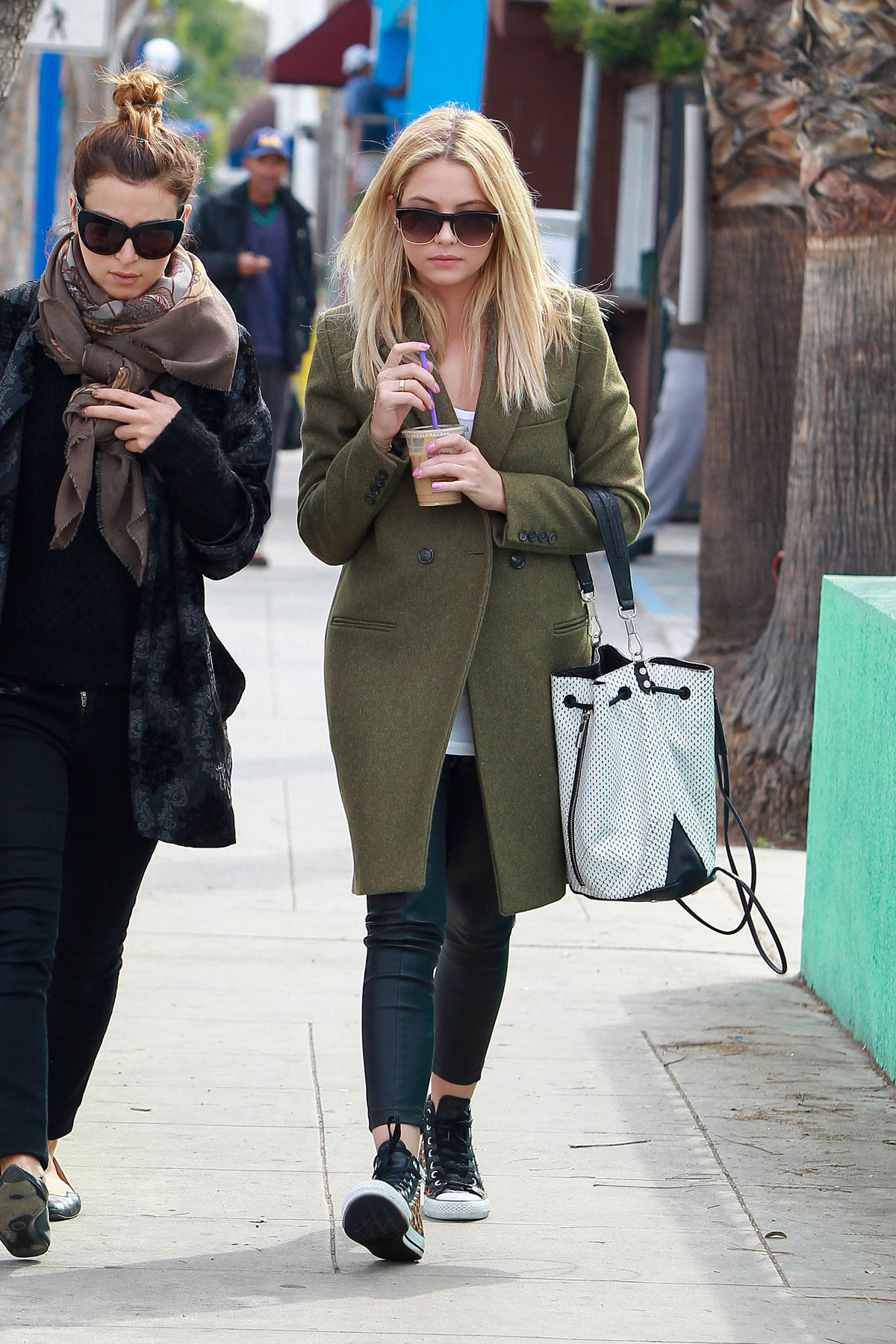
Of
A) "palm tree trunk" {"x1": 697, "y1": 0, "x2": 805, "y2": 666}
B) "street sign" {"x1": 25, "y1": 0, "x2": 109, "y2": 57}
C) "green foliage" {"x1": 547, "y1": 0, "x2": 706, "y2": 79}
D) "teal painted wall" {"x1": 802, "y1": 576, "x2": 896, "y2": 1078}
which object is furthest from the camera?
"green foliage" {"x1": 547, "y1": 0, "x2": 706, "y2": 79}

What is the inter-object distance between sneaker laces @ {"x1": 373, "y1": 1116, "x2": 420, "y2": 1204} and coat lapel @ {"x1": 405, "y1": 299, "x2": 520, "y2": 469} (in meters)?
1.15

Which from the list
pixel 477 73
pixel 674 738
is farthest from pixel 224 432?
pixel 477 73

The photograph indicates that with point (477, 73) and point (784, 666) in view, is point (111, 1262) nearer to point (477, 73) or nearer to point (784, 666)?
point (784, 666)

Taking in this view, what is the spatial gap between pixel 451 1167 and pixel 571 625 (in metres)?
1.00

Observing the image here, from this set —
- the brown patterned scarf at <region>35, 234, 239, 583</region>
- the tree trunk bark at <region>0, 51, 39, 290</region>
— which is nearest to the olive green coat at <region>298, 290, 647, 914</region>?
the brown patterned scarf at <region>35, 234, 239, 583</region>

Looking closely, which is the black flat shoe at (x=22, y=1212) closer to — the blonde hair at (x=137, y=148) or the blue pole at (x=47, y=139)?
the blonde hair at (x=137, y=148)

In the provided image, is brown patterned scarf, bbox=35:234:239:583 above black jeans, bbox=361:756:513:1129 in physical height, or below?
above

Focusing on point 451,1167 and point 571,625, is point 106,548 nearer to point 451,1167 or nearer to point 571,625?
point 571,625

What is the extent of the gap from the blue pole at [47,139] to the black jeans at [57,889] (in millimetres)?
10148

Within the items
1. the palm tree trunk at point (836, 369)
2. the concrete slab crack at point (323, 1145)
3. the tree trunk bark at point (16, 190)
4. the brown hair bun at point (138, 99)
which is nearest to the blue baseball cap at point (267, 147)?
the tree trunk bark at point (16, 190)

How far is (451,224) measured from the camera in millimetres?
3398

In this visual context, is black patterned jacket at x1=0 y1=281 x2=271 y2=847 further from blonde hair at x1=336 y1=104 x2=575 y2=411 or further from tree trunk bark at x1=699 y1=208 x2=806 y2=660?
tree trunk bark at x1=699 y1=208 x2=806 y2=660

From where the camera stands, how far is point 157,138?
3.28m

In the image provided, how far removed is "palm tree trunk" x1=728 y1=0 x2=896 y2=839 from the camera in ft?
21.4
